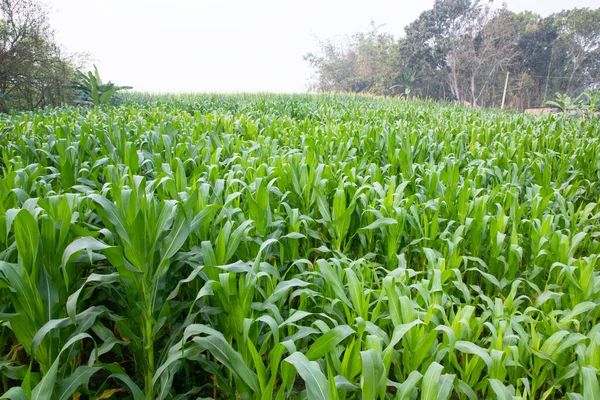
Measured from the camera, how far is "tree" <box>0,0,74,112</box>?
59.1 ft

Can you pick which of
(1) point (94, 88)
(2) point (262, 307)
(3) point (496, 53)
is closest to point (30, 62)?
(1) point (94, 88)

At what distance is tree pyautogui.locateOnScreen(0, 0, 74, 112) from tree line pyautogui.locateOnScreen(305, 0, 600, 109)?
37042 mm

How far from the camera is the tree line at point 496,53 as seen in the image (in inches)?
1700

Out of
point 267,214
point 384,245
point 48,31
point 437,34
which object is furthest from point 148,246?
point 437,34

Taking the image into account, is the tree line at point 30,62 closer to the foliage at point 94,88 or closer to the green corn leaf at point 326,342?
the foliage at point 94,88

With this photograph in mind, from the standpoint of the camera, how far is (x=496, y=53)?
134ft

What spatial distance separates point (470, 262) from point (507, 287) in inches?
11.7

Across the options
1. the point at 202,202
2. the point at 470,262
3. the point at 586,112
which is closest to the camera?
the point at 202,202

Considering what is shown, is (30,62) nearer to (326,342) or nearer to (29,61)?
(29,61)

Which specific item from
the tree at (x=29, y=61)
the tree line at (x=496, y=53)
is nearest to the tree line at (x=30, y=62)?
the tree at (x=29, y=61)

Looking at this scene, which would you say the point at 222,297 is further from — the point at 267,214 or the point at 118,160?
the point at 118,160

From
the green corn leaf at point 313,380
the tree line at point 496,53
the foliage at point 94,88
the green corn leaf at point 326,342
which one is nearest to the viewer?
the green corn leaf at point 313,380

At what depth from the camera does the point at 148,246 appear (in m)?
1.45

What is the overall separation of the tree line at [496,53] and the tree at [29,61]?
37042 millimetres
